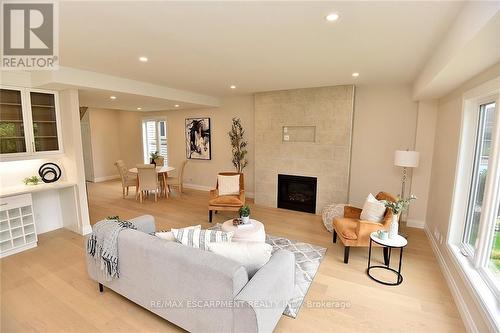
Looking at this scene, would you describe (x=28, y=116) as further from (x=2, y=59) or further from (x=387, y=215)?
(x=387, y=215)

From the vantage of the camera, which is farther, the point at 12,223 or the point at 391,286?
the point at 12,223

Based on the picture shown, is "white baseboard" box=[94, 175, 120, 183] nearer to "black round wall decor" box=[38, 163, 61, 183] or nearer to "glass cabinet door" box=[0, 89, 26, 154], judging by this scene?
"black round wall decor" box=[38, 163, 61, 183]

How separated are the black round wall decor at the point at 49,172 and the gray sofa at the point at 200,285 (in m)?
2.73

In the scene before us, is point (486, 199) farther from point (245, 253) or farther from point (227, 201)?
point (227, 201)

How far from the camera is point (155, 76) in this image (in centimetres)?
389

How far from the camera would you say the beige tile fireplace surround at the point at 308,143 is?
4.78 metres

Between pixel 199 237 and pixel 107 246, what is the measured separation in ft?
3.04

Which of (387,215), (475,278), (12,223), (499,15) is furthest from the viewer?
(12,223)

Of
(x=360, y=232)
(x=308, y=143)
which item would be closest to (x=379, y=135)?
(x=308, y=143)

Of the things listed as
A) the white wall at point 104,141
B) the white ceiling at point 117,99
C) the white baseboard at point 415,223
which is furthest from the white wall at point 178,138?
the white baseboard at point 415,223

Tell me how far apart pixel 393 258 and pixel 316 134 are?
8.65ft

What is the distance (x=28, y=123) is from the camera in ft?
11.8

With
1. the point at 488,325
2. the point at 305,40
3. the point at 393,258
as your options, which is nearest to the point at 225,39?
the point at 305,40

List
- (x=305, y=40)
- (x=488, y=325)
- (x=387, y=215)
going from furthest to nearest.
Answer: (x=387, y=215) < (x=305, y=40) < (x=488, y=325)
